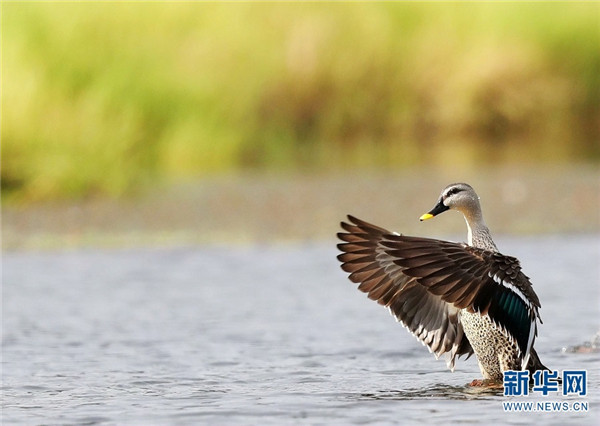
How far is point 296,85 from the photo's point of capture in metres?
23.1

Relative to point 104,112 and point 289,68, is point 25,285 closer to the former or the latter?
point 104,112

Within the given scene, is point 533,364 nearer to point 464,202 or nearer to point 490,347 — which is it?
point 490,347

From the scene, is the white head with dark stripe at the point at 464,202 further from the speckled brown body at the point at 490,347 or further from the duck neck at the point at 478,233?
the speckled brown body at the point at 490,347

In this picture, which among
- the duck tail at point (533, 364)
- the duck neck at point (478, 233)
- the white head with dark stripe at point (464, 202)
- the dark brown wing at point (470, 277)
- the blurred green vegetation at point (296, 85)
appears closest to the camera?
the dark brown wing at point (470, 277)

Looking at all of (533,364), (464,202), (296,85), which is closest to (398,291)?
(464,202)

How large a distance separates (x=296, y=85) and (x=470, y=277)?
54.5 feet

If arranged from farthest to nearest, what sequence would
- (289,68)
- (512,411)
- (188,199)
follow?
(289,68) < (188,199) < (512,411)

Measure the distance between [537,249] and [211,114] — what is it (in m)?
8.40

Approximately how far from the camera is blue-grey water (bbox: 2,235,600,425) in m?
6.78

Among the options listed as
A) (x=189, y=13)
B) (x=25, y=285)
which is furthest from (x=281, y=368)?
(x=189, y=13)

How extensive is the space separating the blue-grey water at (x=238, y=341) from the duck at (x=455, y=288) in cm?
24

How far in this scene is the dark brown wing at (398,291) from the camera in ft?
23.6

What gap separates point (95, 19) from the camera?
1888 cm

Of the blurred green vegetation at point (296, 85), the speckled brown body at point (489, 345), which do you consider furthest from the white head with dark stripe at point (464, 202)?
the blurred green vegetation at point (296, 85)
